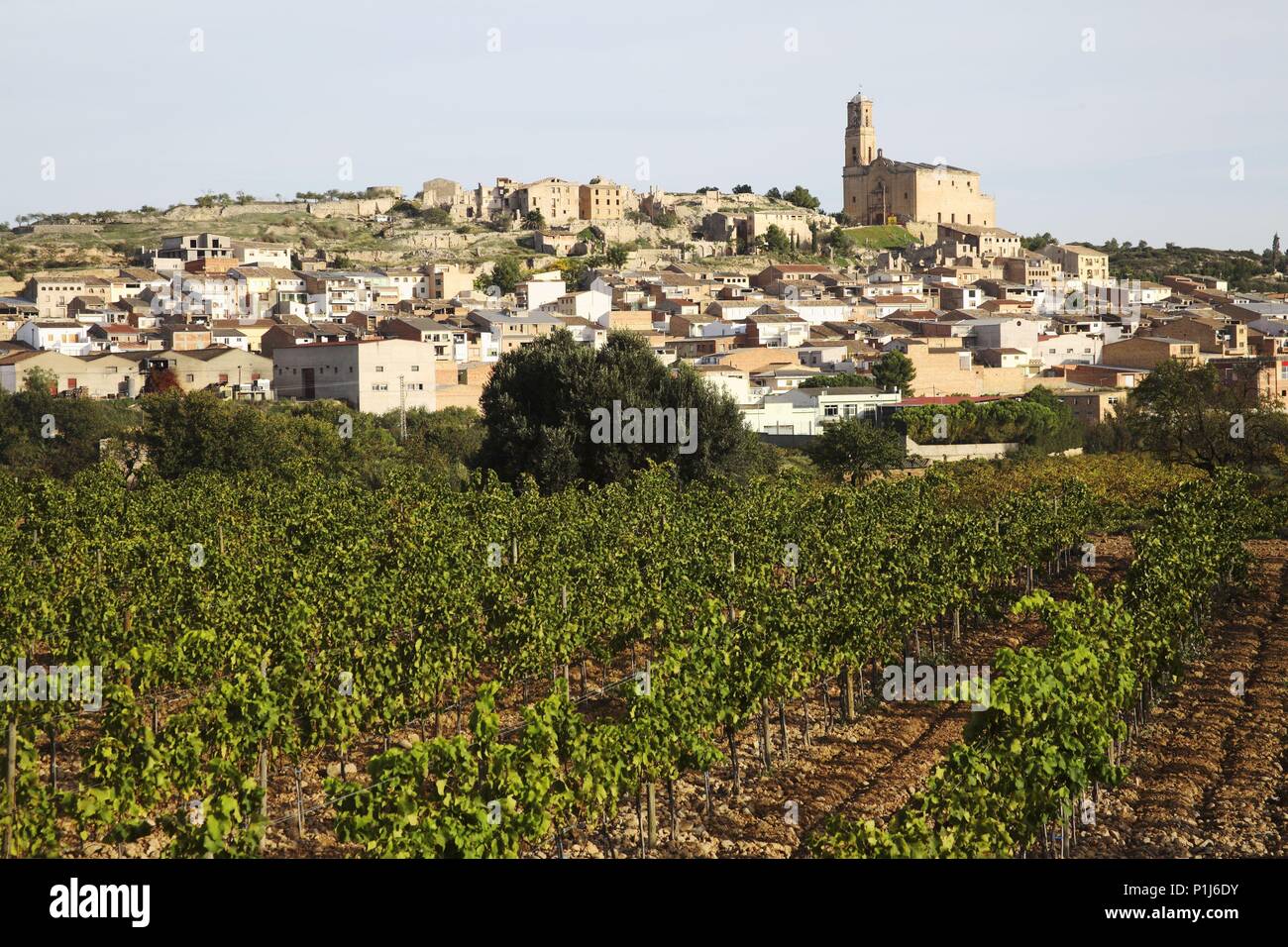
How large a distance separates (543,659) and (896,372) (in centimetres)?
5114

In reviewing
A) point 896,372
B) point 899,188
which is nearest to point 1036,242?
point 899,188

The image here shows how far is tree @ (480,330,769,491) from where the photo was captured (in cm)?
3425

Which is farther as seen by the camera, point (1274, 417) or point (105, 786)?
point (1274, 417)

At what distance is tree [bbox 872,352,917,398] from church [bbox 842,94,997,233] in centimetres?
7537

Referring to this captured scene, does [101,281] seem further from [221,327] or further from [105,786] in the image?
[105,786]

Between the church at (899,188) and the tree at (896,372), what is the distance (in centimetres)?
7537

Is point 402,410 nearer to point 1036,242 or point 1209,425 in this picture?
point 1209,425

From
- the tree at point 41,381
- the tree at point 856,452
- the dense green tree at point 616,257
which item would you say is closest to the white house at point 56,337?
the tree at point 41,381

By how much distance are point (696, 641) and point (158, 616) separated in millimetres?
5933

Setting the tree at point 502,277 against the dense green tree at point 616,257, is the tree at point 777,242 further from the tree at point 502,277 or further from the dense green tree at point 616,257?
the tree at point 502,277

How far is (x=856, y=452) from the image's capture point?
136 ft

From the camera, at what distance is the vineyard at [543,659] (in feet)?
31.5

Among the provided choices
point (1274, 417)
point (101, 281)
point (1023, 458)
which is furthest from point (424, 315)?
point (1274, 417)
